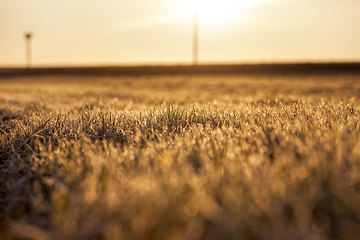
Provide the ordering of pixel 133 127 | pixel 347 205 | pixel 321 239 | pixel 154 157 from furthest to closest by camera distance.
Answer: pixel 133 127 < pixel 154 157 < pixel 347 205 < pixel 321 239

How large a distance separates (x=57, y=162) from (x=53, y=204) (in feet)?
2.60

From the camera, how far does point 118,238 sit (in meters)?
1.27

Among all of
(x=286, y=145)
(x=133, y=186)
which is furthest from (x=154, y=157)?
(x=286, y=145)

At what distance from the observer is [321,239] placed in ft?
4.06

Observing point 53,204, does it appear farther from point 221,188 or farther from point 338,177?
point 338,177

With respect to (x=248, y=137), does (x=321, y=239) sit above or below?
below

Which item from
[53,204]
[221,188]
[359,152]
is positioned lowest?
[53,204]

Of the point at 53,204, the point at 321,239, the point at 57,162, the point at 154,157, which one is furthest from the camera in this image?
the point at 57,162

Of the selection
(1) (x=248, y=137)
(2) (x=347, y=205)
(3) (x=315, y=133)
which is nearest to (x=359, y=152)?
(2) (x=347, y=205)

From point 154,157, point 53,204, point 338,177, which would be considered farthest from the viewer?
point 154,157

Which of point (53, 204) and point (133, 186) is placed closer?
point (133, 186)

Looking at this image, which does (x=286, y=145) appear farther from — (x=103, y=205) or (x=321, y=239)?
(x=103, y=205)

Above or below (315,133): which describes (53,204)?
below

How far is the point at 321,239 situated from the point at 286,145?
1.17 meters
